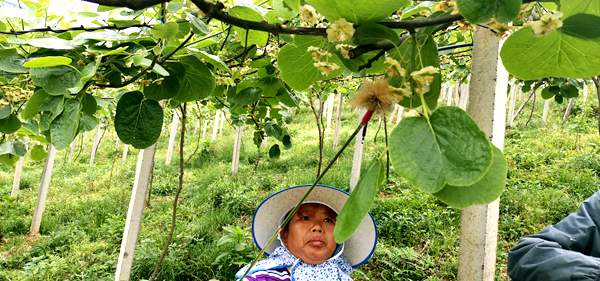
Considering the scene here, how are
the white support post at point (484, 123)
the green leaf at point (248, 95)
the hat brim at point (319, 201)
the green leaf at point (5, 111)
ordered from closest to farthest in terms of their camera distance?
the white support post at point (484, 123), the green leaf at point (5, 111), the green leaf at point (248, 95), the hat brim at point (319, 201)

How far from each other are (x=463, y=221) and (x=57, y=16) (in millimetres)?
990

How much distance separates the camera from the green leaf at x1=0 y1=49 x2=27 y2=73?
2.07 feet

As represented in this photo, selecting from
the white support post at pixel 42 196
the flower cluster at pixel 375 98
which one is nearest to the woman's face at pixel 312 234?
Answer: the flower cluster at pixel 375 98

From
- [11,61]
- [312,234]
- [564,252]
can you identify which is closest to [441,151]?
[11,61]

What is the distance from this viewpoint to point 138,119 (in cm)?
56

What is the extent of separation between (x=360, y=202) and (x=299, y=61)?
9.1 inches

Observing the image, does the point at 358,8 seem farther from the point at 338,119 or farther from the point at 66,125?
the point at 338,119

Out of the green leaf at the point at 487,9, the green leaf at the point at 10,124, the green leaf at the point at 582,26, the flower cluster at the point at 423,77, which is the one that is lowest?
the green leaf at the point at 10,124

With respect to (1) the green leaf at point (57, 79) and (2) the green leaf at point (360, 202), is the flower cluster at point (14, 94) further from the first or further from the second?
(2) the green leaf at point (360, 202)

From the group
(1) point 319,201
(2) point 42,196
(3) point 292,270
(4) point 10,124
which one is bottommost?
(2) point 42,196

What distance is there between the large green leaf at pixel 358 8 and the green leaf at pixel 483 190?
5.1 inches

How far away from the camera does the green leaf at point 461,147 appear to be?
0.24 m

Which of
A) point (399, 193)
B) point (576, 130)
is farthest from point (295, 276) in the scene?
point (576, 130)

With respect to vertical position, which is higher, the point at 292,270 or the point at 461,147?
the point at 461,147
